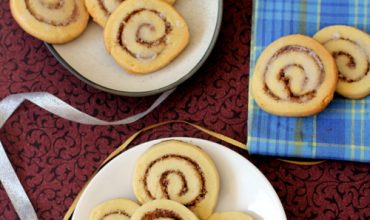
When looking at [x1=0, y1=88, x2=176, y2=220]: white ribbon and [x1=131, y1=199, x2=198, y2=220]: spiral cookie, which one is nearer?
[x1=131, y1=199, x2=198, y2=220]: spiral cookie

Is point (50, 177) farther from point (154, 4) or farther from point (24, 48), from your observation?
point (154, 4)

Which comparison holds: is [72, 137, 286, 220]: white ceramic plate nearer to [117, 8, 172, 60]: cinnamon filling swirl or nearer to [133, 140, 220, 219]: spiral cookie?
[133, 140, 220, 219]: spiral cookie

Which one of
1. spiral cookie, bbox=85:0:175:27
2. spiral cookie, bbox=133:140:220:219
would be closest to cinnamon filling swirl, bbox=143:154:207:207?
spiral cookie, bbox=133:140:220:219

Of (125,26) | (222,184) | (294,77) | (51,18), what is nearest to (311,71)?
(294,77)

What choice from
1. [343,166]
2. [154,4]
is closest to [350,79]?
[343,166]

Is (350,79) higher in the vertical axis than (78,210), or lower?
higher
